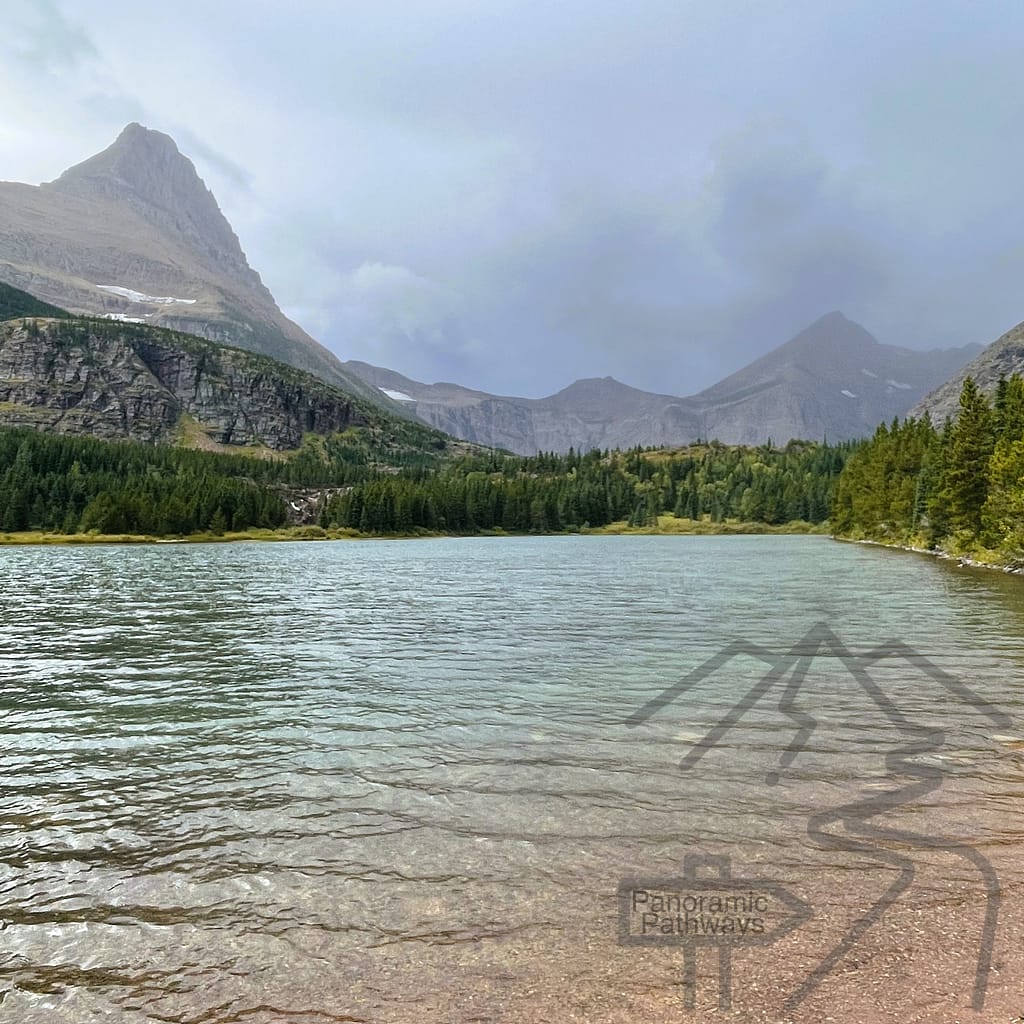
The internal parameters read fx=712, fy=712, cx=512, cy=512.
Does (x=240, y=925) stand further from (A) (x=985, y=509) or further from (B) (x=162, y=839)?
(A) (x=985, y=509)

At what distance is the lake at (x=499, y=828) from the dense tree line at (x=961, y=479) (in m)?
48.7

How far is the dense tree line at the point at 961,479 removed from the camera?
71.1 meters

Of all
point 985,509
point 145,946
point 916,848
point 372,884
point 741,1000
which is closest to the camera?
point 741,1000

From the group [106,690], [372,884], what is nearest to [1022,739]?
[372,884]

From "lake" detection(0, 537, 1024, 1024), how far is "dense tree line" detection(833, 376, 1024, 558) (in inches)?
1916

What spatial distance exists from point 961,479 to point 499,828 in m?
87.6

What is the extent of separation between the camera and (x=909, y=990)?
7.55 meters

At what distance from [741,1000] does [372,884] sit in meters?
5.32
